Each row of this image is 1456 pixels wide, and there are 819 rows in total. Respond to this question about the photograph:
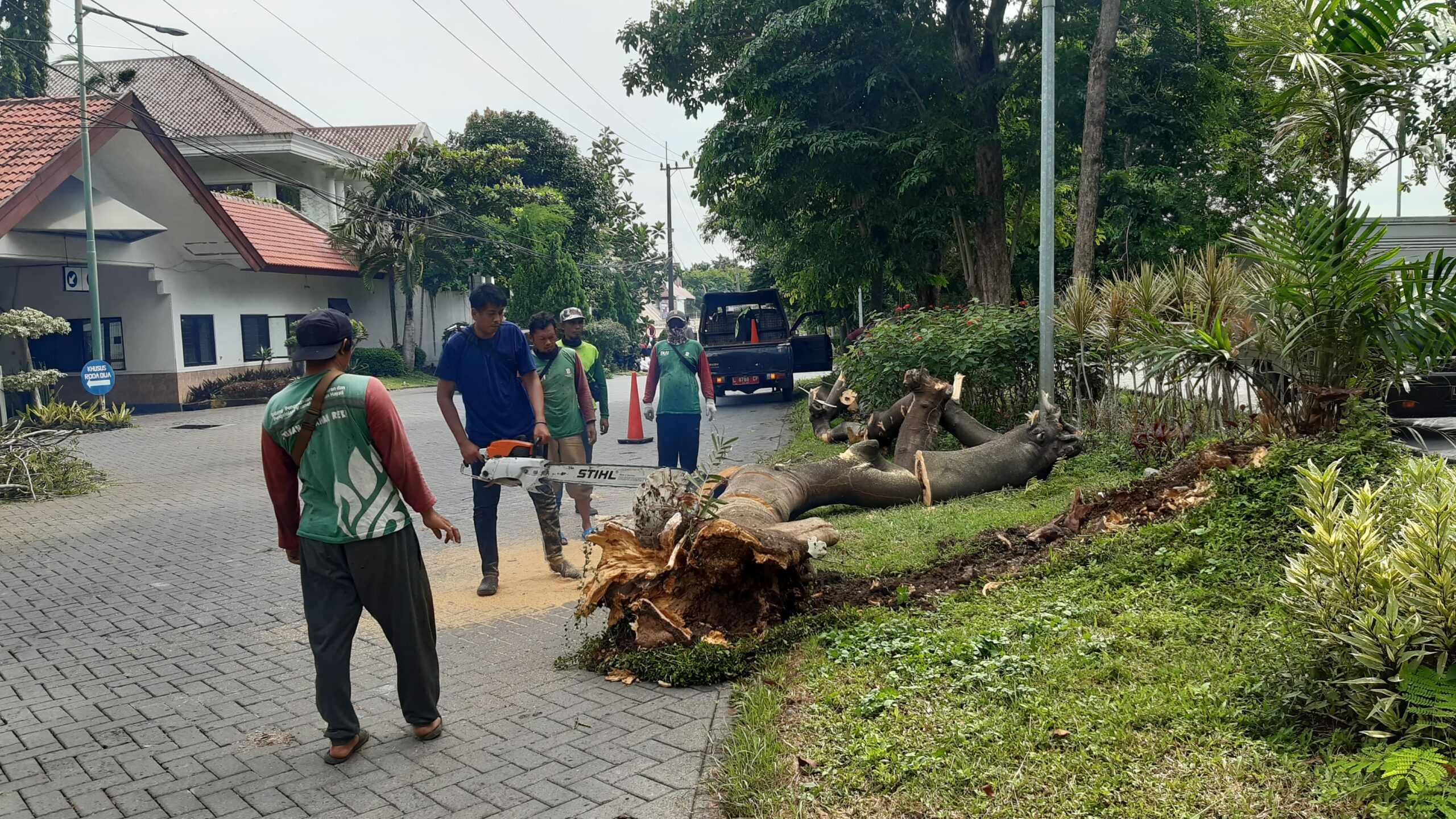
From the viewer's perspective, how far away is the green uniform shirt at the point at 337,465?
423 centimetres

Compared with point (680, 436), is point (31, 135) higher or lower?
higher

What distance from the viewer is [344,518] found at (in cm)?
423

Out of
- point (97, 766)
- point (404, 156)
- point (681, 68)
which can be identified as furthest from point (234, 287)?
point (97, 766)

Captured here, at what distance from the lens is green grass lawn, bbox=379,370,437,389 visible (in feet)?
104

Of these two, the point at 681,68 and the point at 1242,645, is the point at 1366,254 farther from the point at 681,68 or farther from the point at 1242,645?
the point at 681,68

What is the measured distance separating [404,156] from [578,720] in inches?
1309

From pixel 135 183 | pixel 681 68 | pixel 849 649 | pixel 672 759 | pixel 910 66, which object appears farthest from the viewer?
pixel 135 183

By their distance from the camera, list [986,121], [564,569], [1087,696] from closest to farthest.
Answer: [1087,696], [564,569], [986,121]

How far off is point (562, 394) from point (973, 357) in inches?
205

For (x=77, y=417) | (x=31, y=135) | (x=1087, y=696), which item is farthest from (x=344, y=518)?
(x=31, y=135)

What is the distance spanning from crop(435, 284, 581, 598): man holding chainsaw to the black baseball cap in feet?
7.37

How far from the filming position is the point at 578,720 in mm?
4512

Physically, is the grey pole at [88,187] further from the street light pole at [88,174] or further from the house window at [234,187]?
the house window at [234,187]

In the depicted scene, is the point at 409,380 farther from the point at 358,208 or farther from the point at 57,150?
the point at 57,150
